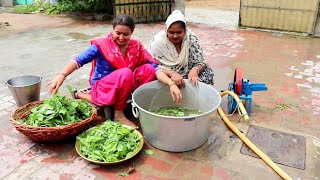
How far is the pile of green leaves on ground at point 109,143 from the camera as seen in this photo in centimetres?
245

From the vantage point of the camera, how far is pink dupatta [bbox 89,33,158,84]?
9.73ft

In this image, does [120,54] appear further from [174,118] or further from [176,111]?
[174,118]

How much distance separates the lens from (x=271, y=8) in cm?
757

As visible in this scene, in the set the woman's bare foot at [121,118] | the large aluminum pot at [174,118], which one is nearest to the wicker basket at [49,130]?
the woman's bare foot at [121,118]

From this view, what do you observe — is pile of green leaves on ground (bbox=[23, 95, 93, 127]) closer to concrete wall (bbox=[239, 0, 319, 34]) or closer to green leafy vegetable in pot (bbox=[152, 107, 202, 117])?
green leafy vegetable in pot (bbox=[152, 107, 202, 117])

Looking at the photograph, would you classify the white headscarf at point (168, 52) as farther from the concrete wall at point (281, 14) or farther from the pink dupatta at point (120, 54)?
the concrete wall at point (281, 14)

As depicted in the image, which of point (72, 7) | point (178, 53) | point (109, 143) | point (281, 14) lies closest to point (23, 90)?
point (109, 143)

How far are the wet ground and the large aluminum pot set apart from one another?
129 mm

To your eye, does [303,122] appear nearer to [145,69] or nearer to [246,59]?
[145,69]

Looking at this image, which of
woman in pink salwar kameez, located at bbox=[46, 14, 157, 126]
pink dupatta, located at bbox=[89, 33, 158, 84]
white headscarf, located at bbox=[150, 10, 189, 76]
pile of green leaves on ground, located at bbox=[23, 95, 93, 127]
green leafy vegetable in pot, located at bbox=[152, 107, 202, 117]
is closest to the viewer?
pile of green leaves on ground, located at bbox=[23, 95, 93, 127]

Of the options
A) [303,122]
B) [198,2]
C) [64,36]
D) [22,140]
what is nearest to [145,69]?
[22,140]

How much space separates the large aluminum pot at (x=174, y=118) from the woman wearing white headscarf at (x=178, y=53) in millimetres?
153

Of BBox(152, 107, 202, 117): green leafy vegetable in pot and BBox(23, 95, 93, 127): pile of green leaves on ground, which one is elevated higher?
BBox(23, 95, 93, 127): pile of green leaves on ground

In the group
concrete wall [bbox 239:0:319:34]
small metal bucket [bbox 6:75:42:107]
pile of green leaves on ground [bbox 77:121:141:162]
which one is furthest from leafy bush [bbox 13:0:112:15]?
pile of green leaves on ground [bbox 77:121:141:162]
